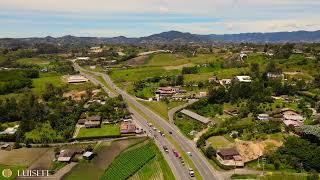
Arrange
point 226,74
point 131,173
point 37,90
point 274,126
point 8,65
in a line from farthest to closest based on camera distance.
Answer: point 8,65 < point 226,74 < point 37,90 < point 274,126 < point 131,173

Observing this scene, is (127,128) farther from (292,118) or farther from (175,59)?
(175,59)

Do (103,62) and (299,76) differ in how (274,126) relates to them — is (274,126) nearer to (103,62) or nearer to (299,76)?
(299,76)

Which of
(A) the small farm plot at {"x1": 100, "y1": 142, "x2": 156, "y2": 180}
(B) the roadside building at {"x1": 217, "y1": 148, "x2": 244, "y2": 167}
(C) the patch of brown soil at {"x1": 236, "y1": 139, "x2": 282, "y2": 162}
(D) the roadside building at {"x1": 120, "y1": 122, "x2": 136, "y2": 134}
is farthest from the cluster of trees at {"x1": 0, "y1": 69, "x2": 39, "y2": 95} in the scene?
(C) the patch of brown soil at {"x1": 236, "y1": 139, "x2": 282, "y2": 162}

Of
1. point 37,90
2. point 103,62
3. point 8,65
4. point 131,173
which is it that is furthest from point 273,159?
point 8,65

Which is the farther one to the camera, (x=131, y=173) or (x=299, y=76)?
(x=299, y=76)

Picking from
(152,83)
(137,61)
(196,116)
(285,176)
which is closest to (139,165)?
(285,176)

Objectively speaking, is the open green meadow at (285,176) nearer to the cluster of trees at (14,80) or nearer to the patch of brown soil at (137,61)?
the cluster of trees at (14,80)
